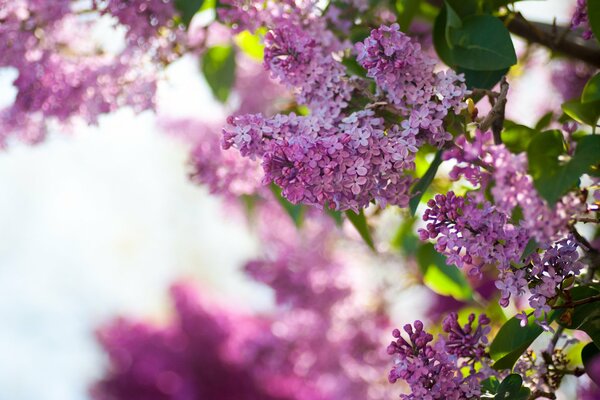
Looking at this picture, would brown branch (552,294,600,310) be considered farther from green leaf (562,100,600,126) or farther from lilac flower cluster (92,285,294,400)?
lilac flower cluster (92,285,294,400)

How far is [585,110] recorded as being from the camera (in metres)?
0.49

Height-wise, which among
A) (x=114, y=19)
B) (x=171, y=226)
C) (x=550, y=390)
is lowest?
(x=550, y=390)

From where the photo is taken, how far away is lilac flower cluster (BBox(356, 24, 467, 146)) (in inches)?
19.5

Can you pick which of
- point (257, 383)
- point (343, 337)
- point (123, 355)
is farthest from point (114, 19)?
point (123, 355)

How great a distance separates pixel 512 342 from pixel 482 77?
0.20 meters

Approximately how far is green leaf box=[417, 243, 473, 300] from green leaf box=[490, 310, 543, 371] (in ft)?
0.81

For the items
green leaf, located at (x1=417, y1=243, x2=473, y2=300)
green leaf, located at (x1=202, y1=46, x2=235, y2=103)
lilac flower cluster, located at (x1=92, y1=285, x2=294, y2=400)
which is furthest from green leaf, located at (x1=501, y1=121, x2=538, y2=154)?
lilac flower cluster, located at (x1=92, y1=285, x2=294, y2=400)

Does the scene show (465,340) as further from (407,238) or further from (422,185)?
(407,238)

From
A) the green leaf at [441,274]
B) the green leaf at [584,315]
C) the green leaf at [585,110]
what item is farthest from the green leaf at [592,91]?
the green leaf at [441,274]

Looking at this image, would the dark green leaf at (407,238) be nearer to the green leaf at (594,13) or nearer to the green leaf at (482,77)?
the green leaf at (482,77)

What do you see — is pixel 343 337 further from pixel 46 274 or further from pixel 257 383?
pixel 46 274

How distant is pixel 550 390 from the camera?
1.76 feet

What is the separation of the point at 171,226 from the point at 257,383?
113cm

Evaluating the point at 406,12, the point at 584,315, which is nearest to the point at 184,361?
the point at 406,12
